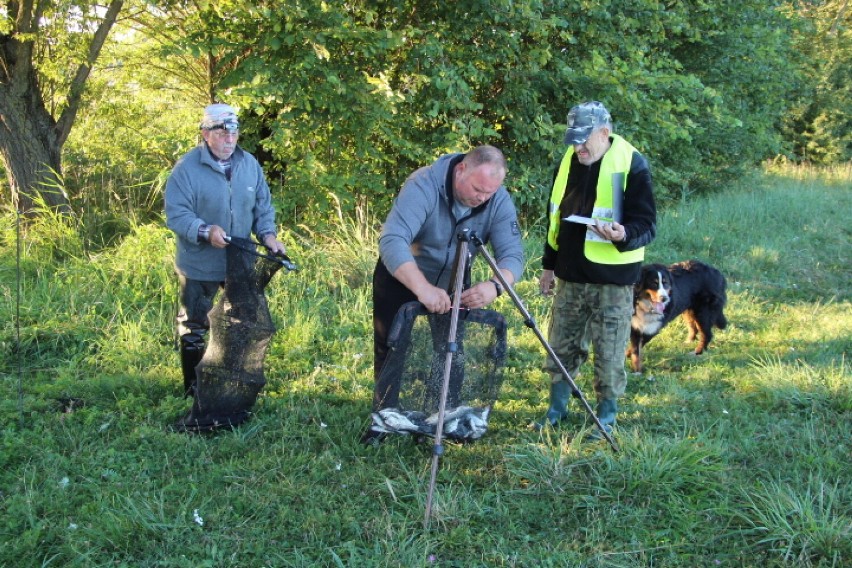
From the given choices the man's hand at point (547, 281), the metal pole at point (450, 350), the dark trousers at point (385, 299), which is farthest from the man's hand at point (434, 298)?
the man's hand at point (547, 281)

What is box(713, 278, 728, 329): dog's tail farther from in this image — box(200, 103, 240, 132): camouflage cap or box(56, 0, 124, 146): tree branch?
box(56, 0, 124, 146): tree branch

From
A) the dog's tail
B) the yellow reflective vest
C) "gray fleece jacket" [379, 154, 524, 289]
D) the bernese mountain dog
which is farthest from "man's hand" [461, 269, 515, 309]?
the dog's tail

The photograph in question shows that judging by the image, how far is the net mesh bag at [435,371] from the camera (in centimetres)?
352

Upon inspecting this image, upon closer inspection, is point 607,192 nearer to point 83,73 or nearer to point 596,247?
point 596,247

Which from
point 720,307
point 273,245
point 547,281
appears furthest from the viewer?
point 720,307

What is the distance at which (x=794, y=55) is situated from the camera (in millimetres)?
15781

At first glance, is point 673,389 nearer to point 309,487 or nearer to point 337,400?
point 337,400

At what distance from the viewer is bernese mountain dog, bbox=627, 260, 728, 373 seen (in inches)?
210

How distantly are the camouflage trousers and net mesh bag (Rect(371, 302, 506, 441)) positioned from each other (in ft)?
2.08

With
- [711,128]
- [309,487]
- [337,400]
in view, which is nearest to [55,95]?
[337,400]

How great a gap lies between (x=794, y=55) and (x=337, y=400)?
51.8 ft

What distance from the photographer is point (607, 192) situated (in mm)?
3676

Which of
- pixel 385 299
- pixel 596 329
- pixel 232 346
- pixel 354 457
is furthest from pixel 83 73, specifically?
pixel 596 329

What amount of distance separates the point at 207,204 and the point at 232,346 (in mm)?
861
